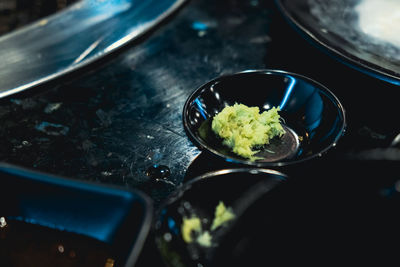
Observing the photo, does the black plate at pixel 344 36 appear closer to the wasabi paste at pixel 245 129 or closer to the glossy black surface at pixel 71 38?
the wasabi paste at pixel 245 129

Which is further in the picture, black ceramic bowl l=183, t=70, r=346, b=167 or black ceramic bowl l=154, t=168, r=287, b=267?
black ceramic bowl l=183, t=70, r=346, b=167

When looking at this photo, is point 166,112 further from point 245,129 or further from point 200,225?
point 200,225

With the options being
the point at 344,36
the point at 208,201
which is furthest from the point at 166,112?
the point at 344,36

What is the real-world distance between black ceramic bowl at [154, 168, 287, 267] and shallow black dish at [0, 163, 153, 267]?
0.08 m

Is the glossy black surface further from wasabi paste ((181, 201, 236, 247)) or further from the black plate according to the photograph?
wasabi paste ((181, 201, 236, 247))

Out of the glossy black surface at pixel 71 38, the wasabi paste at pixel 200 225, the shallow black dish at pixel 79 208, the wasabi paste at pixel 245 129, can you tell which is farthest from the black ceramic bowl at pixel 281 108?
the glossy black surface at pixel 71 38

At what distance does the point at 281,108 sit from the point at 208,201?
0.64 m

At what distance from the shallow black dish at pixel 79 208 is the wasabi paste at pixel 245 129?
441 millimetres

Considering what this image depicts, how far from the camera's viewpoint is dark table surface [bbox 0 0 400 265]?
1247mm

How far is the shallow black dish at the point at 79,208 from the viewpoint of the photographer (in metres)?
0.96

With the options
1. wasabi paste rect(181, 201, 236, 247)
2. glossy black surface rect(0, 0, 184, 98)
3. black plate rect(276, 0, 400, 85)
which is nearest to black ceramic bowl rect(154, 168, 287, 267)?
wasabi paste rect(181, 201, 236, 247)

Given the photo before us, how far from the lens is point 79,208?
41.7 inches

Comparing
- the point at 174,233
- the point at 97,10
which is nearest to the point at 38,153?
the point at 174,233

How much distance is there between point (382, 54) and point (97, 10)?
1710 mm
